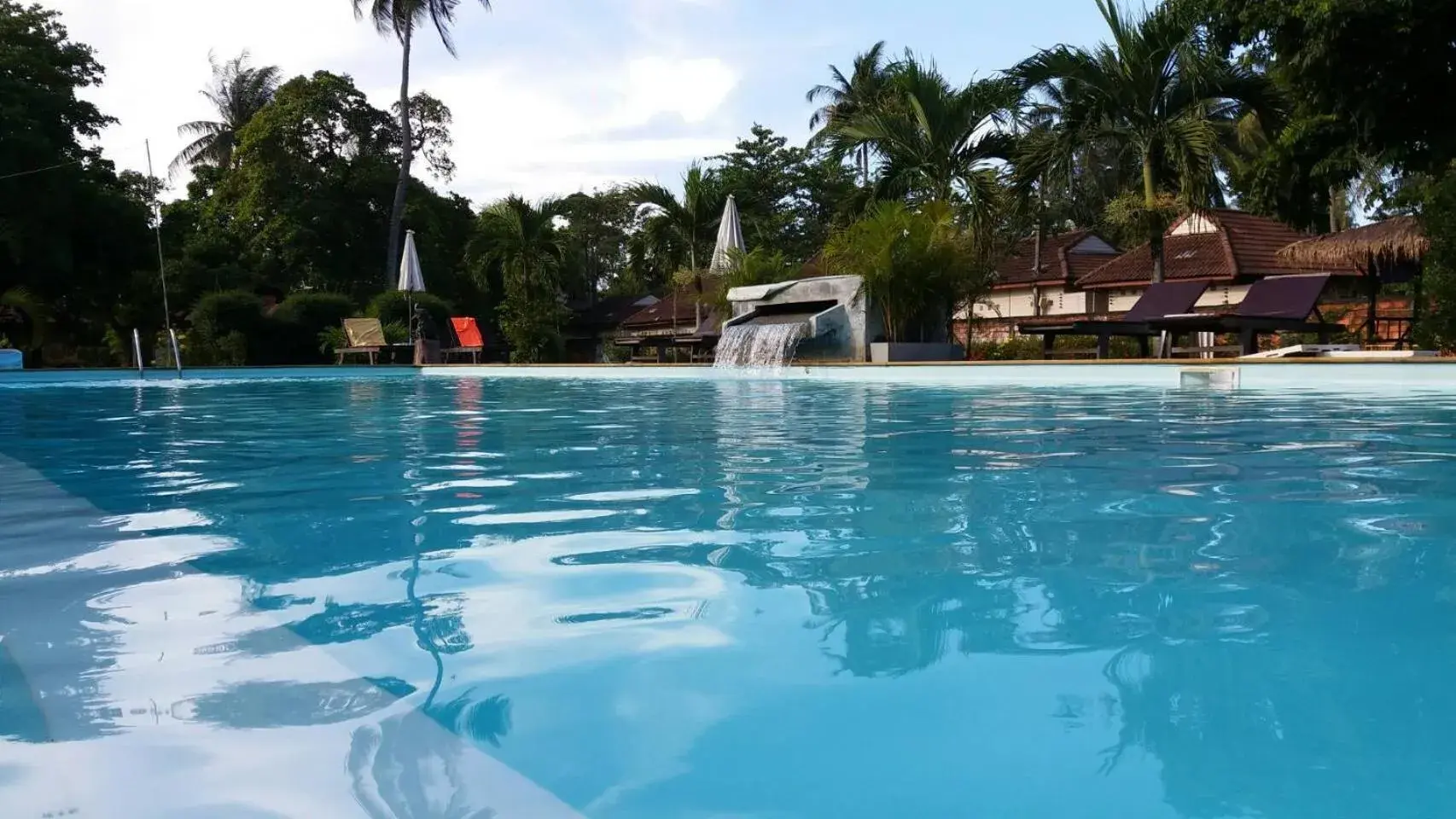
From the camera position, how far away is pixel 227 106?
35.8 m

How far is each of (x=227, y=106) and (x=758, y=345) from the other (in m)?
26.4

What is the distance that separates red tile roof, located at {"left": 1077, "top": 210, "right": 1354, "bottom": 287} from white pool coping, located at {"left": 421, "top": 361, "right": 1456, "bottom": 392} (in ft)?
48.9

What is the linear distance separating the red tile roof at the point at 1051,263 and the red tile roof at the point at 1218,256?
1.31 meters

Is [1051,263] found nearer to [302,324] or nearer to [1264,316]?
[1264,316]

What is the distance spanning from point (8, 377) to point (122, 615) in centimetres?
1786

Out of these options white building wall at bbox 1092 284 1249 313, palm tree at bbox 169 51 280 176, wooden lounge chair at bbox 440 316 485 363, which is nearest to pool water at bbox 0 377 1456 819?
wooden lounge chair at bbox 440 316 485 363

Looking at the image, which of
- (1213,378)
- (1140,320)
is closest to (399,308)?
(1140,320)

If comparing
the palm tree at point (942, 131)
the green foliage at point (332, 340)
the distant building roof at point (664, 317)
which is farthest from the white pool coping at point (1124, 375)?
the distant building roof at point (664, 317)

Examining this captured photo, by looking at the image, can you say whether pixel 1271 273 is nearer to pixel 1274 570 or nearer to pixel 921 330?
pixel 921 330

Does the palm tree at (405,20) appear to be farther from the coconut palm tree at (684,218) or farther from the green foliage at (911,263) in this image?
the green foliage at (911,263)

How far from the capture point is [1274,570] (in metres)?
2.84

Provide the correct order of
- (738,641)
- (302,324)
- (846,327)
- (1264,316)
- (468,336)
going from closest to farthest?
(738,641), (1264,316), (846,327), (468,336), (302,324)

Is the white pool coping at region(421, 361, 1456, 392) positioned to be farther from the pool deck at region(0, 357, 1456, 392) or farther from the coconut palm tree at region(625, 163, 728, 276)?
the coconut palm tree at region(625, 163, 728, 276)

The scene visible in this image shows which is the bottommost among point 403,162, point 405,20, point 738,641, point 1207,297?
point 738,641
